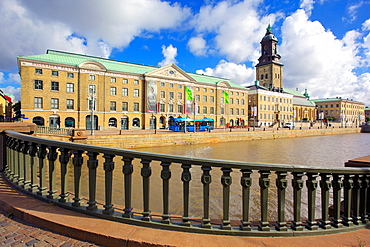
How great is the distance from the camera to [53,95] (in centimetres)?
4091

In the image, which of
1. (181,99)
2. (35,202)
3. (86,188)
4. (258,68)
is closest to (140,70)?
(181,99)

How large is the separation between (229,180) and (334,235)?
1.64 meters

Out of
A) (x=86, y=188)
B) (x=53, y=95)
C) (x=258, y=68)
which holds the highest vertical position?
(x=258, y=68)

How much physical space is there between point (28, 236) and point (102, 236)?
3.51 ft

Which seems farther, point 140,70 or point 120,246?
point 140,70

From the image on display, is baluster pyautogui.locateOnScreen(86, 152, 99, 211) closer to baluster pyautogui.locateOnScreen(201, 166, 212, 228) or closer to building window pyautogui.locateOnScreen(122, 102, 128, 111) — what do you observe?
baluster pyautogui.locateOnScreen(201, 166, 212, 228)

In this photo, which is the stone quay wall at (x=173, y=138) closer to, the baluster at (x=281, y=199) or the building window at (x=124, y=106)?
the building window at (x=124, y=106)

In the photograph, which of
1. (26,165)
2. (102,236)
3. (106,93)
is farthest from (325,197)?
(106,93)

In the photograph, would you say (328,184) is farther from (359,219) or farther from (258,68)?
(258,68)

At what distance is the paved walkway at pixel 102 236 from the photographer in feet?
8.08

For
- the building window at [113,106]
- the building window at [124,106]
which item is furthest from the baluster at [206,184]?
the building window at [124,106]

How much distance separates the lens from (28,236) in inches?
107

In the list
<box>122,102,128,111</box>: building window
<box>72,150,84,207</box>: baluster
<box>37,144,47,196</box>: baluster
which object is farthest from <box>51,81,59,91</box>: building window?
<box>72,150,84,207</box>: baluster

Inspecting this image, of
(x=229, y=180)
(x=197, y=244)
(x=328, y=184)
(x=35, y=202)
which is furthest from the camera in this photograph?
(x=35, y=202)
